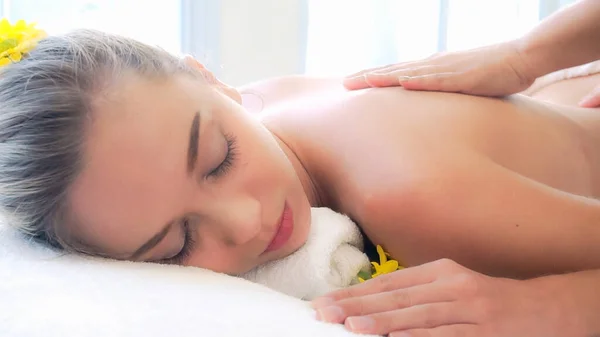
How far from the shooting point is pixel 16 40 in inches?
32.5

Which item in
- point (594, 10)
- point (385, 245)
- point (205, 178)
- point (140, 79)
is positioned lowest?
point (385, 245)

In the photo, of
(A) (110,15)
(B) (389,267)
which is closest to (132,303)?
(B) (389,267)

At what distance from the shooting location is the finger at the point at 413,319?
55 cm

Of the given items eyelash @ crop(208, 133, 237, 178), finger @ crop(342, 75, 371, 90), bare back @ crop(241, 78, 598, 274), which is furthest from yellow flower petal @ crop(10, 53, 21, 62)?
finger @ crop(342, 75, 371, 90)

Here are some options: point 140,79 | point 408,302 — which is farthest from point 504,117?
point 140,79

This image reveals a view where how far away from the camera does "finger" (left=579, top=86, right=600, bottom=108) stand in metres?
1.09

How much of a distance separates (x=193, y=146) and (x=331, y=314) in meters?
0.28

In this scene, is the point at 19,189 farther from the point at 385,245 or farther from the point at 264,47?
the point at 264,47

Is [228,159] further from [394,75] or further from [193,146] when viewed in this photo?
[394,75]

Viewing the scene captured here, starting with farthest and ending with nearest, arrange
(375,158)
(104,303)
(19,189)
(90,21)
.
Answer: (90,21), (375,158), (19,189), (104,303)

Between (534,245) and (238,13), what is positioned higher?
(238,13)

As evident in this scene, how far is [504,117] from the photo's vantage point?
0.89 meters

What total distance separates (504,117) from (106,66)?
561mm

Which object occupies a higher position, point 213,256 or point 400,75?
point 400,75
